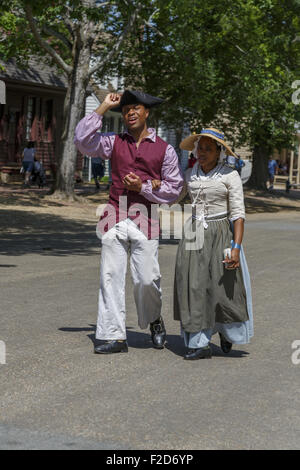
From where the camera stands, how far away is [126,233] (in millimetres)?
7211

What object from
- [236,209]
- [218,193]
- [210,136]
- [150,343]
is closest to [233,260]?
[236,209]

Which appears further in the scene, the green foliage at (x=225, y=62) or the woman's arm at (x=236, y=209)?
the green foliage at (x=225, y=62)

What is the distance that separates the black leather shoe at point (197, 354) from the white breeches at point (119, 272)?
1.74 ft

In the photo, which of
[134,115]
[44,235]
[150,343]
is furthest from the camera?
[44,235]

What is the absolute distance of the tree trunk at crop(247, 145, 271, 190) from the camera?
42375 millimetres

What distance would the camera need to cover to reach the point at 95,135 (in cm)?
716

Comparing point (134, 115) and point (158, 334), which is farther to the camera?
point (158, 334)

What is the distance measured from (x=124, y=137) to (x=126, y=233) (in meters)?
0.75

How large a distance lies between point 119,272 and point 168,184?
0.77 metres

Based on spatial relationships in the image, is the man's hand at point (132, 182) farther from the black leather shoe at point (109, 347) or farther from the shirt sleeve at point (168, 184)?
the black leather shoe at point (109, 347)

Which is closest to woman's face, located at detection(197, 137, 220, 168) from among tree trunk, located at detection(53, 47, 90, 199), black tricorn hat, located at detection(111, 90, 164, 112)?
black tricorn hat, located at detection(111, 90, 164, 112)

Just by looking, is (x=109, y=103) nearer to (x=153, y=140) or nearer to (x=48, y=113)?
(x=153, y=140)

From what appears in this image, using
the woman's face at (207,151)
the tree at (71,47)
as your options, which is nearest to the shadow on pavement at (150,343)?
the woman's face at (207,151)

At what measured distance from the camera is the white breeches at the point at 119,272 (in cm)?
717
